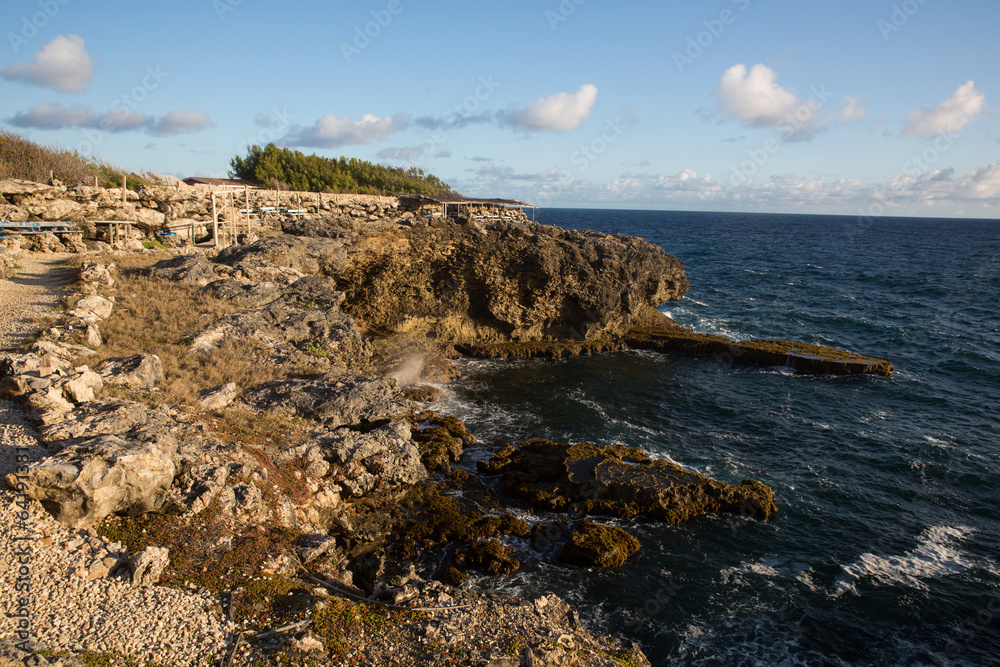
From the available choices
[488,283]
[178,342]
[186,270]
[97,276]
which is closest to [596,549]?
[178,342]

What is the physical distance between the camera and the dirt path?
15.7 metres

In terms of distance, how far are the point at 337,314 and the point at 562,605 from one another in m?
14.8

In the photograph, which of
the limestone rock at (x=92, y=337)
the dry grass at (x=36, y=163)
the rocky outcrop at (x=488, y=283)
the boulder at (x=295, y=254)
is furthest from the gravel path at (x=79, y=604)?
the dry grass at (x=36, y=163)

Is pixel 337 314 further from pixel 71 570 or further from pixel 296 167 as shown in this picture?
pixel 296 167

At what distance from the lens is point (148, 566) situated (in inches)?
352

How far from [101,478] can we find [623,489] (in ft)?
40.5

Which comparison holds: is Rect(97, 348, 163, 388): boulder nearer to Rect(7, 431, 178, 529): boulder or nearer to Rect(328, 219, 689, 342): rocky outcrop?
Rect(7, 431, 178, 529): boulder

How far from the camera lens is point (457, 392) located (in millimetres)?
23984

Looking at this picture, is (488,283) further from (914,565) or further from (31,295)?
(914,565)

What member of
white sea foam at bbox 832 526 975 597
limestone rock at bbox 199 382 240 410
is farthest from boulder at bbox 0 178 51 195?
white sea foam at bbox 832 526 975 597

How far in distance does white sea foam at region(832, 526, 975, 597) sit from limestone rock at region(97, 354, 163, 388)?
17.9m

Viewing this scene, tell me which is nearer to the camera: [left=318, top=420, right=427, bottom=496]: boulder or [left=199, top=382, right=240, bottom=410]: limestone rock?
[left=199, top=382, right=240, bottom=410]: limestone rock

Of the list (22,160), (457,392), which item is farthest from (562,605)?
(22,160)

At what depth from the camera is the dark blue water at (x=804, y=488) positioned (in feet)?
38.0
